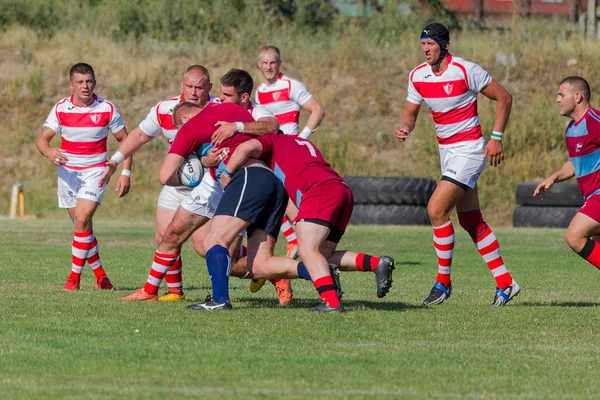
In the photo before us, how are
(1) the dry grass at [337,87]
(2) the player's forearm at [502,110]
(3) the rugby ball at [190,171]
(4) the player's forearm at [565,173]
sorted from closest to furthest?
(3) the rugby ball at [190,171] < (4) the player's forearm at [565,173] < (2) the player's forearm at [502,110] < (1) the dry grass at [337,87]

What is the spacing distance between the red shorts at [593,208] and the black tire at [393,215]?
1471cm

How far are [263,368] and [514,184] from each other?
75.7ft

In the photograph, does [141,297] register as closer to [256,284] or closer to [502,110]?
[256,284]

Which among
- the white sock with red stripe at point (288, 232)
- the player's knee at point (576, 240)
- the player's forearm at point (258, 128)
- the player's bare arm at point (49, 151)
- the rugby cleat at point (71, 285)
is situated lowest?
the white sock with red stripe at point (288, 232)

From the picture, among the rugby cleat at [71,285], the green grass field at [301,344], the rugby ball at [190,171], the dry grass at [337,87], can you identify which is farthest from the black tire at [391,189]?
the rugby ball at [190,171]

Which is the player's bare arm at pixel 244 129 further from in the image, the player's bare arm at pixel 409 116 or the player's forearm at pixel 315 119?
the player's forearm at pixel 315 119

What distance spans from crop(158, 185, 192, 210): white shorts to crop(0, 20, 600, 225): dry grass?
59.8 feet

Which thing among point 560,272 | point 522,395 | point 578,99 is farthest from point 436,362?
point 560,272

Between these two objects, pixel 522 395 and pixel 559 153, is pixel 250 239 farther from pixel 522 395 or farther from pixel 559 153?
pixel 559 153

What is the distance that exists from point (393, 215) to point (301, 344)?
17.2 metres

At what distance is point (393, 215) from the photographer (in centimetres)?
2467

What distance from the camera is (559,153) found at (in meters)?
30.6

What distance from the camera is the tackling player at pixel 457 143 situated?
405 inches

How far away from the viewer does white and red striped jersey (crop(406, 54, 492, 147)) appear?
10328 millimetres
